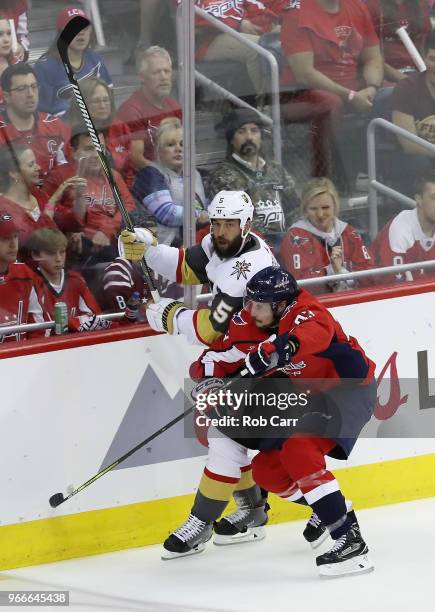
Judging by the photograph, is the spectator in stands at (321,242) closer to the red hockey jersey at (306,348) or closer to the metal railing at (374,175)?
the metal railing at (374,175)

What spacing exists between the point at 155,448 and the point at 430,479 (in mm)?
1218

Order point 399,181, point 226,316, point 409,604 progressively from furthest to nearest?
1. point 399,181
2. point 226,316
3. point 409,604

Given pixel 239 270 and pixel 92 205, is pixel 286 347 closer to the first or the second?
pixel 239 270

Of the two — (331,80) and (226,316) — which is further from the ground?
(331,80)

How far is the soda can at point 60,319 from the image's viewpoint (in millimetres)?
4988

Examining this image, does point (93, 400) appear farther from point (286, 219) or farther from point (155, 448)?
point (286, 219)

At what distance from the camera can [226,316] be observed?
484 centimetres

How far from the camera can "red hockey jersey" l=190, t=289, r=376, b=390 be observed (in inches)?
185

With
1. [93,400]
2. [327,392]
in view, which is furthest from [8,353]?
[327,392]

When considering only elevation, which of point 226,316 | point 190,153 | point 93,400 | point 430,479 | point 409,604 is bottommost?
point 430,479

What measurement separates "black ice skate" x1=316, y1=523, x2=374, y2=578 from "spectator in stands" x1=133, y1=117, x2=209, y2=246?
1257 mm

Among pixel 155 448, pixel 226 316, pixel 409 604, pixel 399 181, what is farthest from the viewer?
pixel 399 181

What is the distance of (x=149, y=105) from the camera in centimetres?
509

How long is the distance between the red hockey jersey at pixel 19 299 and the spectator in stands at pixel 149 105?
0.59 meters
